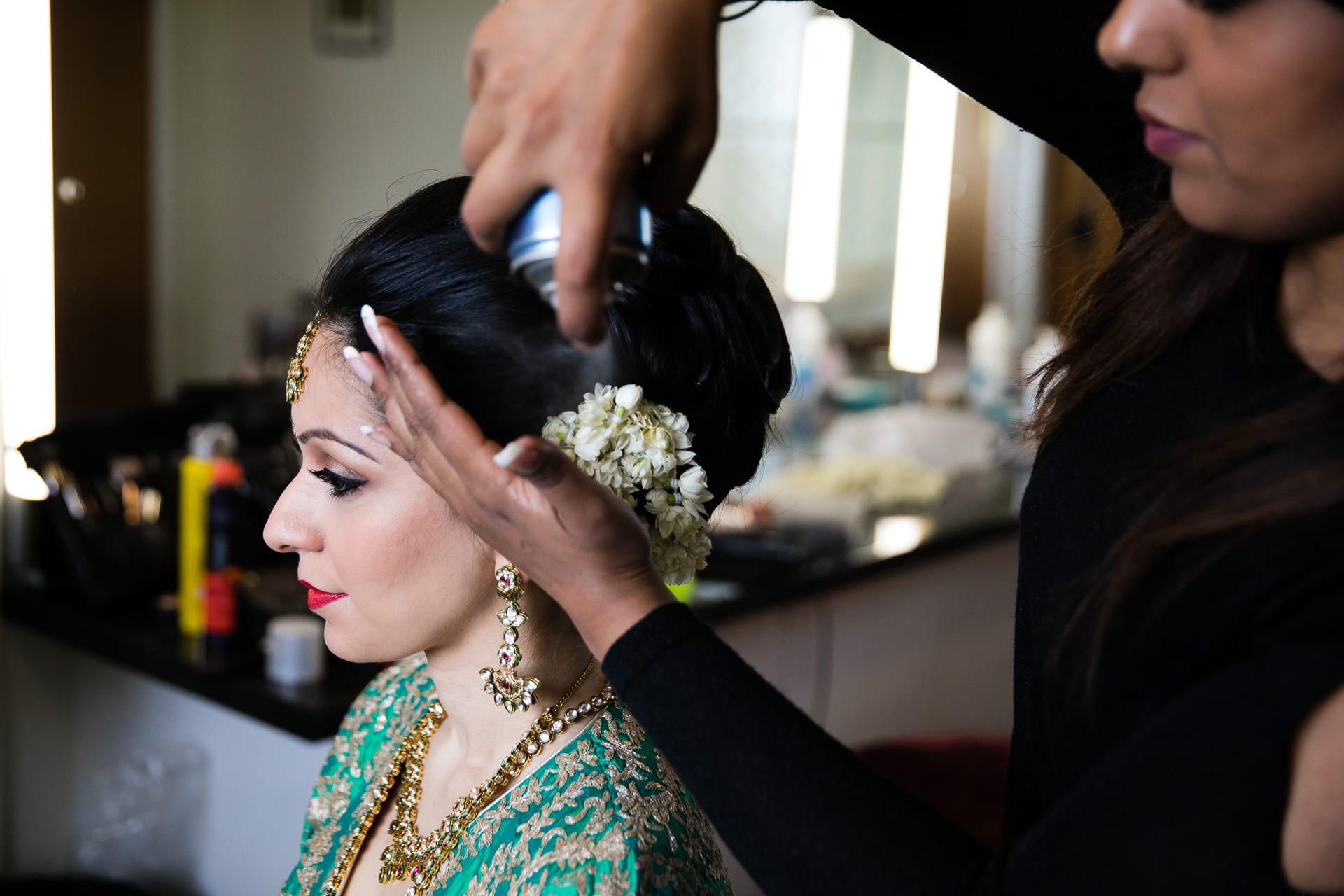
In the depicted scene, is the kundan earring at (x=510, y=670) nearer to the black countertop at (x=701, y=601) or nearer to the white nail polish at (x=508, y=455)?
the white nail polish at (x=508, y=455)

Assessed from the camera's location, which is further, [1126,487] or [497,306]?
[497,306]

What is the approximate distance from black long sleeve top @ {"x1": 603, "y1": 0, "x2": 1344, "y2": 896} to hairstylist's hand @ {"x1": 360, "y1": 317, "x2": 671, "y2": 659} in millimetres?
29

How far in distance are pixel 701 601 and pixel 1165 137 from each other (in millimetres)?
1802

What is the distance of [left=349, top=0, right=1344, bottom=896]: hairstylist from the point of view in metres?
0.62

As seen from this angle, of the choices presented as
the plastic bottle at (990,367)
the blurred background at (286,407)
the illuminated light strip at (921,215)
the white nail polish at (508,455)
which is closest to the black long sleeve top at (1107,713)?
the white nail polish at (508,455)

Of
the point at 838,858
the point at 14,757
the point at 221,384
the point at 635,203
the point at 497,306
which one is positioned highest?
the point at 635,203

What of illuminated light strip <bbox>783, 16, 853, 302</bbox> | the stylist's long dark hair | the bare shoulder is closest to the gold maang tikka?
the stylist's long dark hair

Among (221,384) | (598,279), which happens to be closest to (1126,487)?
(598,279)

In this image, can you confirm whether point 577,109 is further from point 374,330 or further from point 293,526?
point 293,526

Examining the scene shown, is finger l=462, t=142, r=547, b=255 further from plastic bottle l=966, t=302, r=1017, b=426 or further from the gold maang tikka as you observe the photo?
plastic bottle l=966, t=302, r=1017, b=426

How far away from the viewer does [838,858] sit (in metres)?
0.71

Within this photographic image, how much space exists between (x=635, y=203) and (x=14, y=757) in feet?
7.14

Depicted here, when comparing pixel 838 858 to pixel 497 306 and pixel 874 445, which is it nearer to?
pixel 497 306

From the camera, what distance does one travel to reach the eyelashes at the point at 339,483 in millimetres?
1105
